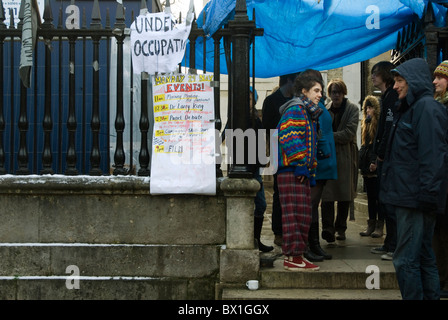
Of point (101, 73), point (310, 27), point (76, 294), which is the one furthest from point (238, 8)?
point (76, 294)

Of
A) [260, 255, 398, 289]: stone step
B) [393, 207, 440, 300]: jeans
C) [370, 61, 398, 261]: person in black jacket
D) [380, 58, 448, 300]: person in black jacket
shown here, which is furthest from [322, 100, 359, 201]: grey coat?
[393, 207, 440, 300]: jeans

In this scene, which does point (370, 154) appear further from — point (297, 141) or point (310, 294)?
point (310, 294)

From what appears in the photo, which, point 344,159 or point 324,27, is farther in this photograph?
point 344,159

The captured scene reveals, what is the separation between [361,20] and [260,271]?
3.12 m

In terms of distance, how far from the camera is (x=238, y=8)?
4.91m

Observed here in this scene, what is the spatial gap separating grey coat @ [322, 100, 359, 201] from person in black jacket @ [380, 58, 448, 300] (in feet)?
6.66

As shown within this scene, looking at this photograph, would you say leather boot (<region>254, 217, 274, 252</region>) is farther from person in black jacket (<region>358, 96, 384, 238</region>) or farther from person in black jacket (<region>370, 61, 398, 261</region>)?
person in black jacket (<region>358, 96, 384, 238</region>)

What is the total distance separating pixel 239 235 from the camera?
15.8 ft

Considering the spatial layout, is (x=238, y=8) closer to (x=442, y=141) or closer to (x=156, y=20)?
(x=156, y=20)

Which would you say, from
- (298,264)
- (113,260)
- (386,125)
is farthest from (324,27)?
(113,260)

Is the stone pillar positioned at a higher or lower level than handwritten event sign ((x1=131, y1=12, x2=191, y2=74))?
lower

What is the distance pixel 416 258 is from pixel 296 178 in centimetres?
136

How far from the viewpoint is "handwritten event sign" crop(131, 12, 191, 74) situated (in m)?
5.02

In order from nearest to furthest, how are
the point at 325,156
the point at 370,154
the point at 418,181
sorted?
the point at 418,181 → the point at 325,156 → the point at 370,154
